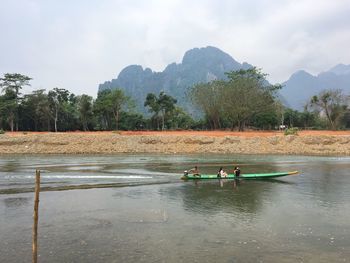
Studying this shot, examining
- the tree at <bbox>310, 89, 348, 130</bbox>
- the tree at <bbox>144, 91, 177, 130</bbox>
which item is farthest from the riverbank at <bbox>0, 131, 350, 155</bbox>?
the tree at <bbox>310, 89, 348, 130</bbox>

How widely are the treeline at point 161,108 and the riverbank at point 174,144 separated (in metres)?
17.1

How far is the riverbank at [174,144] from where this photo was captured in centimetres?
6316

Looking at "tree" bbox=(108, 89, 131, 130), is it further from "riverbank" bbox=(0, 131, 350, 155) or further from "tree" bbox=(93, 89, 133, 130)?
"riverbank" bbox=(0, 131, 350, 155)

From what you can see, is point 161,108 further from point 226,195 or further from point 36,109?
point 226,195

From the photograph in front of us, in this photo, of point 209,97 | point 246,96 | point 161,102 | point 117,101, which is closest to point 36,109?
point 117,101

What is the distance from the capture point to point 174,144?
215 feet

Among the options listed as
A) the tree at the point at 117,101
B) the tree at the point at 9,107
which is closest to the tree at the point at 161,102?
the tree at the point at 117,101

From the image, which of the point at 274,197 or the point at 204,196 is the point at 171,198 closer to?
the point at 204,196

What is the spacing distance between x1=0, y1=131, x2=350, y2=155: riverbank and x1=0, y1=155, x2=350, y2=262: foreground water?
A: 29.1 metres

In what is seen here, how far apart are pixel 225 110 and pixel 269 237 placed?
7037cm

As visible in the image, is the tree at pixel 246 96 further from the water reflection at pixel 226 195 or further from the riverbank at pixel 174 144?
the water reflection at pixel 226 195

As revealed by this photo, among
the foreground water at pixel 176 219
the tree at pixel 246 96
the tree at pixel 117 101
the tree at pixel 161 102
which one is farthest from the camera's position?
the tree at pixel 161 102

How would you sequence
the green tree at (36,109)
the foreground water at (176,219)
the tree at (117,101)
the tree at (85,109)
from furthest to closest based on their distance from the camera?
the tree at (85,109) < the tree at (117,101) < the green tree at (36,109) < the foreground water at (176,219)

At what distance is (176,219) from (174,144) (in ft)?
150
